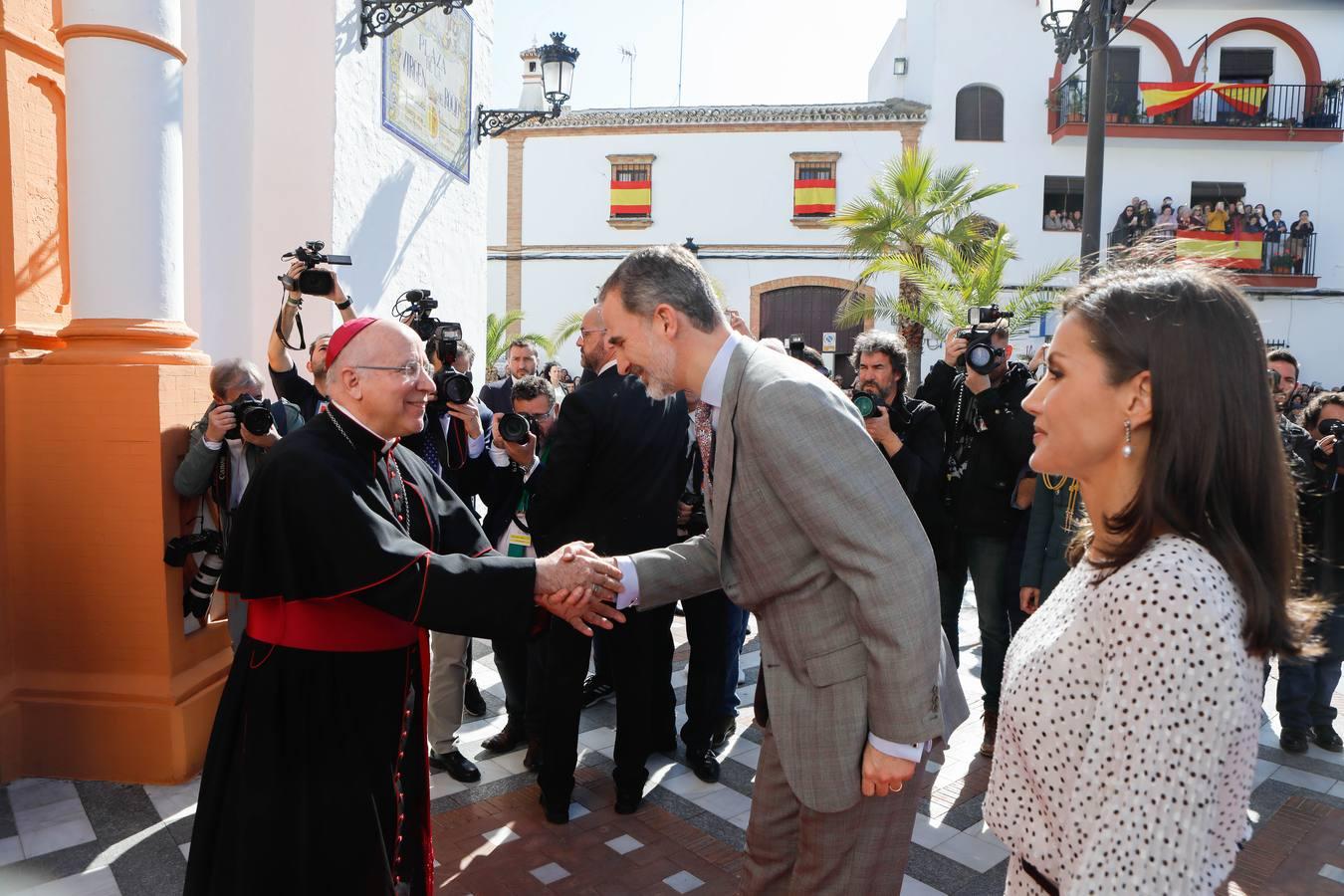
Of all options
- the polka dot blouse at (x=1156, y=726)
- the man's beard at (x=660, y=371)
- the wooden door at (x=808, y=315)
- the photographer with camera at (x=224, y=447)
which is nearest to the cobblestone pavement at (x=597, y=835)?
the photographer with camera at (x=224, y=447)

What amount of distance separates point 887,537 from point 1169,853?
2.85 ft

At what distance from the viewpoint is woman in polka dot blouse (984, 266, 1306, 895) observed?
123cm

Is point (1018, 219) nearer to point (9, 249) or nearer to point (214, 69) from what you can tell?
point (214, 69)

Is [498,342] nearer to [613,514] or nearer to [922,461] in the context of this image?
[922,461]

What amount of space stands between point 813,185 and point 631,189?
196 inches

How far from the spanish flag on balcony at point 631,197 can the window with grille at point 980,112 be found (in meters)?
8.18

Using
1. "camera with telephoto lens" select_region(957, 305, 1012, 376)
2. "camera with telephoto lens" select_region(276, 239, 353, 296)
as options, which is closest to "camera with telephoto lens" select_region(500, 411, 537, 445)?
"camera with telephoto lens" select_region(276, 239, 353, 296)

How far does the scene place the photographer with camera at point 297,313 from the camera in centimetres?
446

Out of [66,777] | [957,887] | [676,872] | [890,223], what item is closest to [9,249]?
[66,777]

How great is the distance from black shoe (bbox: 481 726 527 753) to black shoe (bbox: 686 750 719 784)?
895 mm

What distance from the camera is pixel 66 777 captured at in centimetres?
411

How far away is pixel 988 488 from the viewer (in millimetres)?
4512

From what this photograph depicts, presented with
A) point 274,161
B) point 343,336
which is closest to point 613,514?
point 343,336

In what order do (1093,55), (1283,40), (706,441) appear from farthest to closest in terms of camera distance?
1. (1283,40)
2. (1093,55)
3. (706,441)
